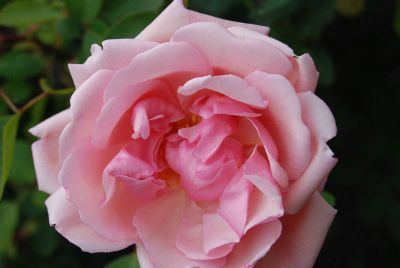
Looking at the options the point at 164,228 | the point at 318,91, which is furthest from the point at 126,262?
the point at 318,91

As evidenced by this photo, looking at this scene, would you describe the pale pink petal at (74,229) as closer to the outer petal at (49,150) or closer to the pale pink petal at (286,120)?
the outer petal at (49,150)

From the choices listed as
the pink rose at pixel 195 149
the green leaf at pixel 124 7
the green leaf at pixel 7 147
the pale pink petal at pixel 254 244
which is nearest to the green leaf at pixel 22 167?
the green leaf at pixel 7 147

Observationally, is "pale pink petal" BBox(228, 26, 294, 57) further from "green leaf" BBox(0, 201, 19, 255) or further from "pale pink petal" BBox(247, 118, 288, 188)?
"green leaf" BBox(0, 201, 19, 255)

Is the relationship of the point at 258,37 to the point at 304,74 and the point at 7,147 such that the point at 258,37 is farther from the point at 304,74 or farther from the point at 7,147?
the point at 7,147

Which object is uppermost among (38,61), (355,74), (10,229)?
(38,61)

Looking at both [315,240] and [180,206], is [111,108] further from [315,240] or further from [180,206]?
[315,240]

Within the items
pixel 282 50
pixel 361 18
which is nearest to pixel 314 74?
pixel 282 50
